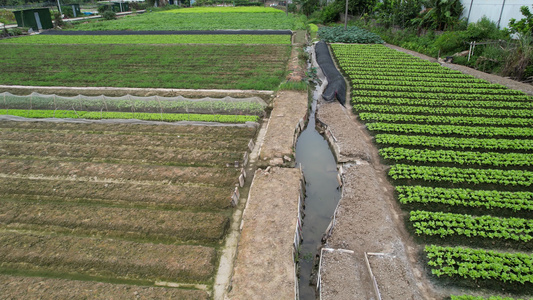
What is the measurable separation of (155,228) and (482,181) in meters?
9.33

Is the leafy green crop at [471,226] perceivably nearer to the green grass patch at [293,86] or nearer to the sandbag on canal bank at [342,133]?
the sandbag on canal bank at [342,133]

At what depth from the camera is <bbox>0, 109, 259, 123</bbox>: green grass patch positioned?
43.6 feet

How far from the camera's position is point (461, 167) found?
987cm

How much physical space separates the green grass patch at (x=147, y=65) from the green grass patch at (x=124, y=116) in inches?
163

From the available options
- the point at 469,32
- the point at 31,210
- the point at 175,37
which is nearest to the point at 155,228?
the point at 31,210

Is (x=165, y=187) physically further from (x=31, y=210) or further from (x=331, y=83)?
(x=331, y=83)

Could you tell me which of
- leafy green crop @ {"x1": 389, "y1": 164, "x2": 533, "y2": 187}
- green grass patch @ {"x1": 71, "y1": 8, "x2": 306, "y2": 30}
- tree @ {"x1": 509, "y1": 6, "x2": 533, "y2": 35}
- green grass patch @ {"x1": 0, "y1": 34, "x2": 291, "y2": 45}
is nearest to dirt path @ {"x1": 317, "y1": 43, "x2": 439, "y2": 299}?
leafy green crop @ {"x1": 389, "y1": 164, "x2": 533, "y2": 187}

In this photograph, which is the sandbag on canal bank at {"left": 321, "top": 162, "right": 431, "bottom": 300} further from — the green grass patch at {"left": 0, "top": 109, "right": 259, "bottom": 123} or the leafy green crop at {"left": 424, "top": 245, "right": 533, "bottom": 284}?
the green grass patch at {"left": 0, "top": 109, "right": 259, "bottom": 123}

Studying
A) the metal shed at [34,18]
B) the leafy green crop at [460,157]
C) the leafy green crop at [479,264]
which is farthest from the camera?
the metal shed at [34,18]

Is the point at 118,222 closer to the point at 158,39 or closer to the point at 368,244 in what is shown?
the point at 368,244

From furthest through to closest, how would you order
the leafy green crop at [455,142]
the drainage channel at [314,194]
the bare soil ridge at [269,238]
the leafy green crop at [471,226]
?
the leafy green crop at [455,142] < the leafy green crop at [471,226] < the drainage channel at [314,194] < the bare soil ridge at [269,238]

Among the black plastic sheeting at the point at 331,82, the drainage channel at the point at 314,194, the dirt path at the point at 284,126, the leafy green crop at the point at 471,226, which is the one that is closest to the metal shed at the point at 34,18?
the black plastic sheeting at the point at 331,82

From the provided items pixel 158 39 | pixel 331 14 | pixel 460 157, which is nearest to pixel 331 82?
pixel 460 157

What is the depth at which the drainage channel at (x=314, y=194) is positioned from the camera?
707 centimetres
